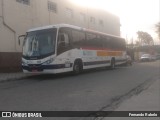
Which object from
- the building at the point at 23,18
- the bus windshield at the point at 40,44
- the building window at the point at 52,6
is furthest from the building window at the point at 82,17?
the bus windshield at the point at 40,44

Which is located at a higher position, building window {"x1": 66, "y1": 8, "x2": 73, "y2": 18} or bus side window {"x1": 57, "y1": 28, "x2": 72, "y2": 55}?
building window {"x1": 66, "y1": 8, "x2": 73, "y2": 18}

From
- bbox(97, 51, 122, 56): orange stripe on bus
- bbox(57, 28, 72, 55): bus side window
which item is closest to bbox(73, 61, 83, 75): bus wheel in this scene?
bbox(57, 28, 72, 55): bus side window

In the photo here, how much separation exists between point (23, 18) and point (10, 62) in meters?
4.71

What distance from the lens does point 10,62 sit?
23.6m

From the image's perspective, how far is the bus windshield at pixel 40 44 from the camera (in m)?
18.5

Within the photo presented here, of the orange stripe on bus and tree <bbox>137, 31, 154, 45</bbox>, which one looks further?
tree <bbox>137, 31, 154, 45</bbox>

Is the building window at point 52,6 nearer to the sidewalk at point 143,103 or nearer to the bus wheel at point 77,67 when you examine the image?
the bus wheel at point 77,67

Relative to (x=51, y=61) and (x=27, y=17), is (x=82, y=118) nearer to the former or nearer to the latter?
(x=51, y=61)

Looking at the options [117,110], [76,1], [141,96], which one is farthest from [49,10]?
[117,110]

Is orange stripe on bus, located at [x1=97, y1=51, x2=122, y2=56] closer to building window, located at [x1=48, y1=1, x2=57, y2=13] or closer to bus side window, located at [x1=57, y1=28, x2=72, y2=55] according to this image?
bus side window, located at [x1=57, y1=28, x2=72, y2=55]

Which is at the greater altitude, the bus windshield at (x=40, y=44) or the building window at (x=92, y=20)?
the building window at (x=92, y=20)

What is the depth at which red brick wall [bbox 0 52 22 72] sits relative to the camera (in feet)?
75.3

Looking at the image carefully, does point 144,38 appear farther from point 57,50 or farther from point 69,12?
point 57,50

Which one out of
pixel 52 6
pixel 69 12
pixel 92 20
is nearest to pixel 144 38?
pixel 92 20
